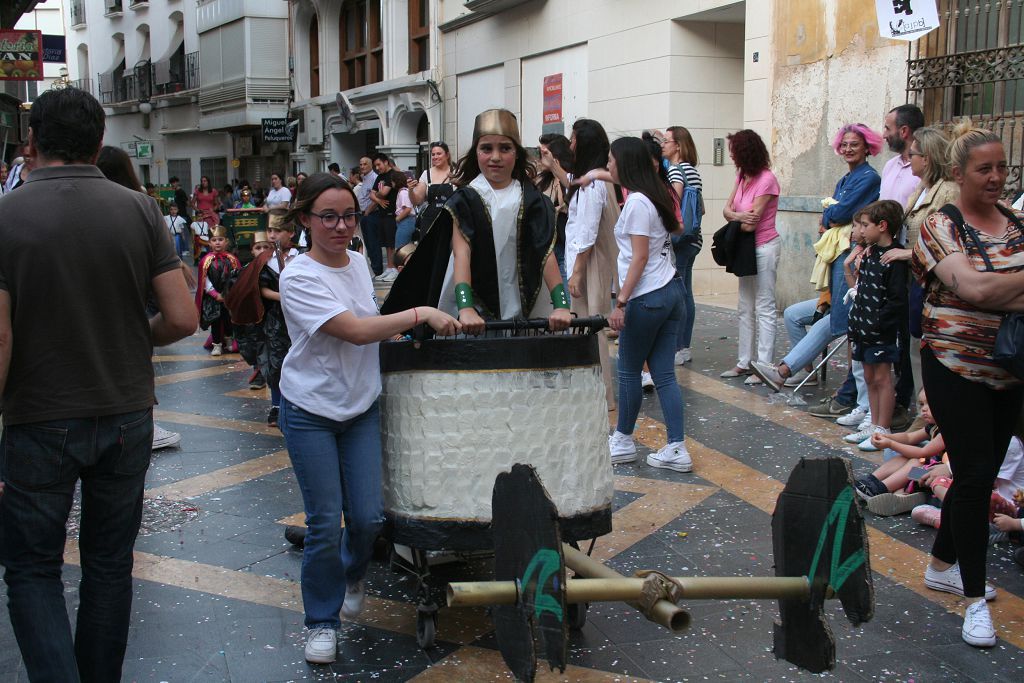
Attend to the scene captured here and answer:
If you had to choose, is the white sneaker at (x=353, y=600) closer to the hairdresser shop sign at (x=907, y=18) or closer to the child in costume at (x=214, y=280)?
the child in costume at (x=214, y=280)

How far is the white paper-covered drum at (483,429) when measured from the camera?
3.50 metres

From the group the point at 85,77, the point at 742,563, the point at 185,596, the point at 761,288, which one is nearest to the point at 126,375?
the point at 185,596

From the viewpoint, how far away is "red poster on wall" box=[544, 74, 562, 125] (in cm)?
1730

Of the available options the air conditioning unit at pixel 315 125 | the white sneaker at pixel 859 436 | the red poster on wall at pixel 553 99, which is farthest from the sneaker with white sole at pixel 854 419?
the air conditioning unit at pixel 315 125

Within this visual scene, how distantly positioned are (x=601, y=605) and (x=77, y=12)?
173 ft

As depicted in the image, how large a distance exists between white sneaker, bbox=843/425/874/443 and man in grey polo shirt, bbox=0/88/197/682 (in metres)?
4.80

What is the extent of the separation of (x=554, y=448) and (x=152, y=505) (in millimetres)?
2937

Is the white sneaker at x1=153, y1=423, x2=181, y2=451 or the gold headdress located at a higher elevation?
the gold headdress

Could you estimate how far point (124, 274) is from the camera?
2.98 meters

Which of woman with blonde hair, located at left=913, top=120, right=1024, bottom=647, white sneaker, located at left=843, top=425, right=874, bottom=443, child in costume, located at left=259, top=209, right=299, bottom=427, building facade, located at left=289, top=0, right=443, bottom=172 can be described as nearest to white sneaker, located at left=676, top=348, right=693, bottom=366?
white sneaker, located at left=843, top=425, right=874, bottom=443

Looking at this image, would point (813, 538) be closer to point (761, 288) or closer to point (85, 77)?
point (761, 288)

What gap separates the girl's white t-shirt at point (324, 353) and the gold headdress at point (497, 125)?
2.95ft

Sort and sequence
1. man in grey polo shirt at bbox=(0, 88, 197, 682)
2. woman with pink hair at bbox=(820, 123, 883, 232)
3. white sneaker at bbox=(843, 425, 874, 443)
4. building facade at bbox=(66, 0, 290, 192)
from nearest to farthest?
man in grey polo shirt at bbox=(0, 88, 197, 682), white sneaker at bbox=(843, 425, 874, 443), woman with pink hair at bbox=(820, 123, 883, 232), building facade at bbox=(66, 0, 290, 192)

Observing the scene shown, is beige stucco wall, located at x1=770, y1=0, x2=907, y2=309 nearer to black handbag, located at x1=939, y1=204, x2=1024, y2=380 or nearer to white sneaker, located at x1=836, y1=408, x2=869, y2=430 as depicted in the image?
white sneaker, located at x1=836, y1=408, x2=869, y2=430
